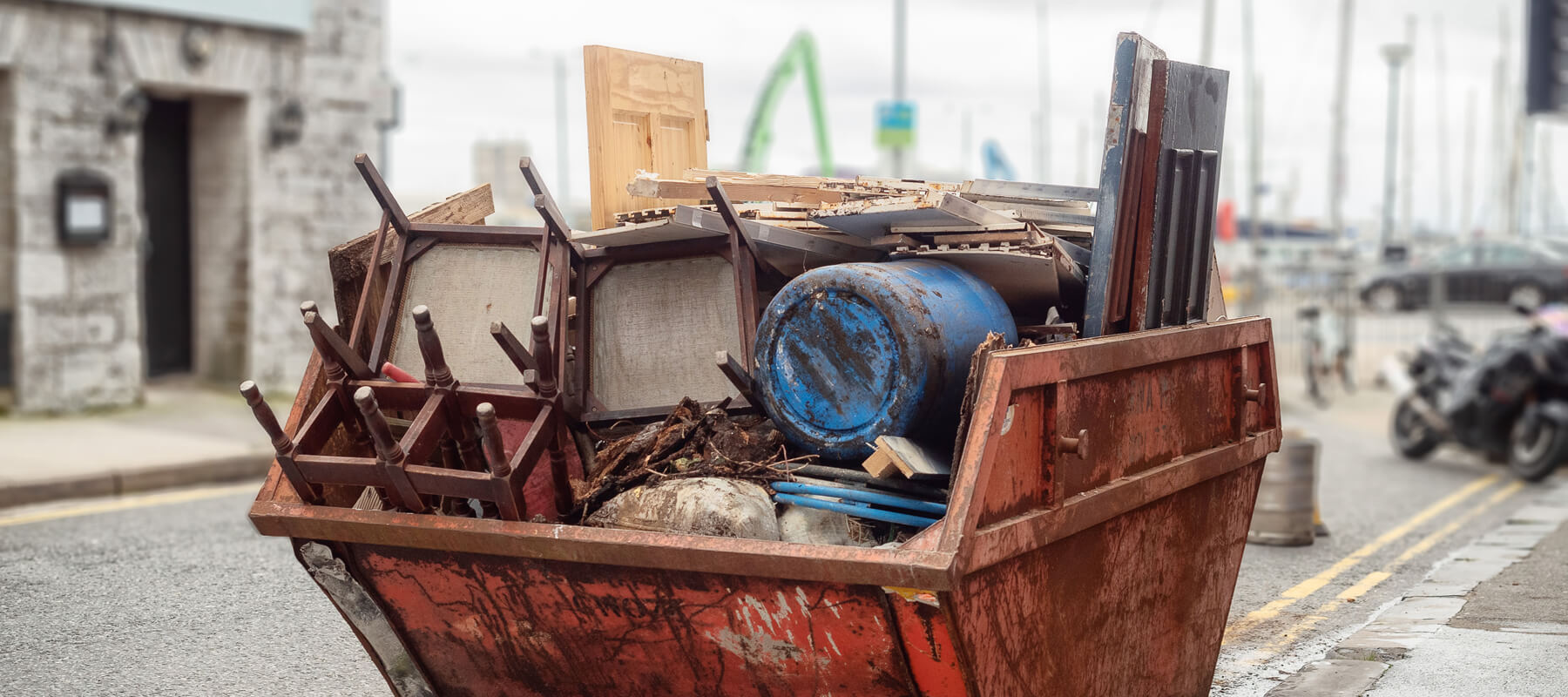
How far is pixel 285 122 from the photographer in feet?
47.1

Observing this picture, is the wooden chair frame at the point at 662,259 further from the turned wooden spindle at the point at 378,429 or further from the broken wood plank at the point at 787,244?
the turned wooden spindle at the point at 378,429

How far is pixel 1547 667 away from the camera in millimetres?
5473

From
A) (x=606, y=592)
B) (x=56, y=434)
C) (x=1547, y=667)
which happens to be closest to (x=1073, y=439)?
(x=606, y=592)

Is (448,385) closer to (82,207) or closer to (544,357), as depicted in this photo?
(544,357)

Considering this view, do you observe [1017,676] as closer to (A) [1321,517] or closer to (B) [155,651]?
(B) [155,651]

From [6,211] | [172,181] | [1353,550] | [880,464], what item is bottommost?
[1353,550]

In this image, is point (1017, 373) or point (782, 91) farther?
point (782, 91)

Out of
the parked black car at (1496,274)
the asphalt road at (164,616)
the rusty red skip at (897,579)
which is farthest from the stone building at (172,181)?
the parked black car at (1496,274)

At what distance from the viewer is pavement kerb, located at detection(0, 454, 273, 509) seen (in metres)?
9.35

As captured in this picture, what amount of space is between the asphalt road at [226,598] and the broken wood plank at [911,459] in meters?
2.21

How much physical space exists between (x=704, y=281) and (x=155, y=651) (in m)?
2.75

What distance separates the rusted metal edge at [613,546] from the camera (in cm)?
330

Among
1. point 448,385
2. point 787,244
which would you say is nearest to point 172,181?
point 787,244

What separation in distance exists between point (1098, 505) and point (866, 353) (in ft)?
2.40
